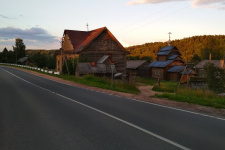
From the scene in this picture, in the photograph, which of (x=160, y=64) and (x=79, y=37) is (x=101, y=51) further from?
(x=160, y=64)

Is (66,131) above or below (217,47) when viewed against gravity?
below

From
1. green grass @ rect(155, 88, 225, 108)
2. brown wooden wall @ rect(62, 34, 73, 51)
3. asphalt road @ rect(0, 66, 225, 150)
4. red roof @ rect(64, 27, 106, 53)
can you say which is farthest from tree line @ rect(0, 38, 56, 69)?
asphalt road @ rect(0, 66, 225, 150)

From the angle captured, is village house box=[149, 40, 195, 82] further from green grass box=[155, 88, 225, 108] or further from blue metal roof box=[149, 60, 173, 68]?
green grass box=[155, 88, 225, 108]

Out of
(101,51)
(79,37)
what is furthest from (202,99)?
(79,37)

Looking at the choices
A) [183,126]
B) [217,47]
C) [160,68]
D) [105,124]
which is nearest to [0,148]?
[105,124]

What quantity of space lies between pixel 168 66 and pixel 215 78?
3199cm

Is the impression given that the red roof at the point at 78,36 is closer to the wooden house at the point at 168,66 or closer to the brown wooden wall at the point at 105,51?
the brown wooden wall at the point at 105,51

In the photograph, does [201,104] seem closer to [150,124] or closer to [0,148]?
[150,124]

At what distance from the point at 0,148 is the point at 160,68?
50764mm

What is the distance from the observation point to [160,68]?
52.8 m

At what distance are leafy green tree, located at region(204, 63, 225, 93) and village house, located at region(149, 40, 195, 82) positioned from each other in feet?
91.3

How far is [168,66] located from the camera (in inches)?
2056

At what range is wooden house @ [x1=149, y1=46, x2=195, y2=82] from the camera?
4938 cm

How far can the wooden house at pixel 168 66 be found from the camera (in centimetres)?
4938
